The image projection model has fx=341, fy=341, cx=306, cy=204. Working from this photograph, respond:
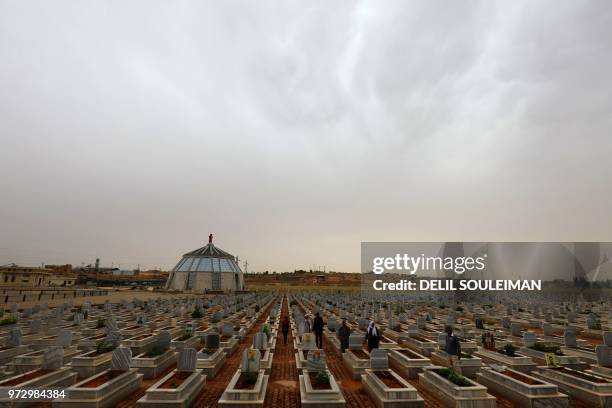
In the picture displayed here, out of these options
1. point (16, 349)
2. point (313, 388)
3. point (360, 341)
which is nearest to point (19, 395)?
point (16, 349)

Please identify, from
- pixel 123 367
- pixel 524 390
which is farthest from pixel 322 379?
pixel 123 367

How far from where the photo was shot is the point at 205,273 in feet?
247

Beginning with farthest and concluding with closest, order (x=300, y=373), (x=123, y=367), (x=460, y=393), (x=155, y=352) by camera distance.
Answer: (x=155, y=352)
(x=300, y=373)
(x=123, y=367)
(x=460, y=393)

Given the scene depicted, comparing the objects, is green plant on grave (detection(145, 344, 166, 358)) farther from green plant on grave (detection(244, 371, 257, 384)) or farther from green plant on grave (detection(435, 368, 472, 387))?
green plant on grave (detection(435, 368, 472, 387))

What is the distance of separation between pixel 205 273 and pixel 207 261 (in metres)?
4.25

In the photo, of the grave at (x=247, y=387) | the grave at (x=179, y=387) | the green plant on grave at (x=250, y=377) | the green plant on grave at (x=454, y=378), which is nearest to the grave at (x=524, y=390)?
the green plant on grave at (x=454, y=378)

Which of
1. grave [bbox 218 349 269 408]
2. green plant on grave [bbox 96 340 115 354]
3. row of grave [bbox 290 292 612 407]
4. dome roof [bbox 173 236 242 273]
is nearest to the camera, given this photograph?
grave [bbox 218 349 269 408]

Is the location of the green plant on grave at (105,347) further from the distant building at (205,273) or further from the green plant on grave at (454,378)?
the distant building at (205,273)

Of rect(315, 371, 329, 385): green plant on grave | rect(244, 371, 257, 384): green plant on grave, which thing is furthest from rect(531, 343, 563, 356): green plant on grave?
rect(244, 371, 257, 384): green plant on grave

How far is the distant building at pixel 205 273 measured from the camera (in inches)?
2916

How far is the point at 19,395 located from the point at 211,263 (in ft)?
238

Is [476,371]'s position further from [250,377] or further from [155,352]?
[155,352]

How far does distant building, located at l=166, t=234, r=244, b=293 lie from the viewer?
7406 centimetres

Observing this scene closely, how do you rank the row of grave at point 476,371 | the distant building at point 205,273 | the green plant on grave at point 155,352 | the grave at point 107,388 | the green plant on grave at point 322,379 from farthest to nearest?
the distant building at point 205,273, the green plant on grave at point 155,352, the green plant on grave at point 322,379, the row of grave at point 476,371, the grave at point 107,388
